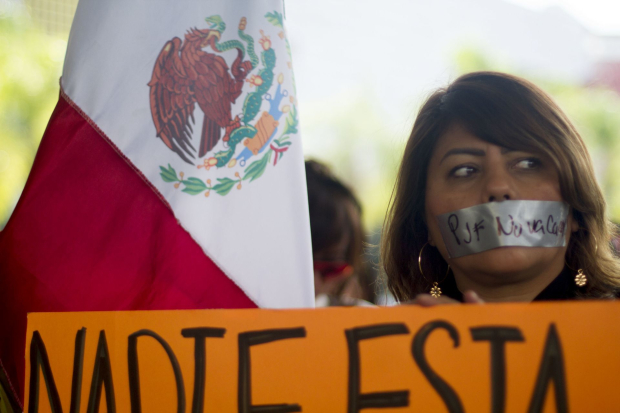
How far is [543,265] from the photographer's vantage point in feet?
4.93

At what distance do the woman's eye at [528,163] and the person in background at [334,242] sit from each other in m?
1.17

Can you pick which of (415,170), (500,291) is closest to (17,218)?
(415,170)

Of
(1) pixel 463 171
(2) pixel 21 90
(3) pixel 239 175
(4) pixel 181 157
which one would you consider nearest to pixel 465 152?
(1) pixel 463 171

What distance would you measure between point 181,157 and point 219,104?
21cm

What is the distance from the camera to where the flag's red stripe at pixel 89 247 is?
5.52 feet

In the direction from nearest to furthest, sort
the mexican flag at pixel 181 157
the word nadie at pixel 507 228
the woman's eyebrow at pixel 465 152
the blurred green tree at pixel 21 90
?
1. the word nadie at pixel 507 228
2. the woman's eyebrow at pixel 465 152
3. the mexican flag at pixel 181 157
4. the blurred green tree at pixel 21 90

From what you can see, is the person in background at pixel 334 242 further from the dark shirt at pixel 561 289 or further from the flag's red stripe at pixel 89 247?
the dark shirt at pixel 561 289

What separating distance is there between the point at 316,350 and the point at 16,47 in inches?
702

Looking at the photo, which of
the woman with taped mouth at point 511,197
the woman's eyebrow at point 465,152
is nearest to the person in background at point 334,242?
the woman with taped mouth at point 511,197

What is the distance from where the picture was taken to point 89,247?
1756 mm

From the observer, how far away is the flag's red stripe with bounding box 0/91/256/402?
66.3 inches

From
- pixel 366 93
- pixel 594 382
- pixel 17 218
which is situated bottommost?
pixel 594 382

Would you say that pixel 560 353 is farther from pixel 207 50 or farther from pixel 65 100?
pixel 65 100

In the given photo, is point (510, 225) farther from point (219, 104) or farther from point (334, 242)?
point (334, 242)
